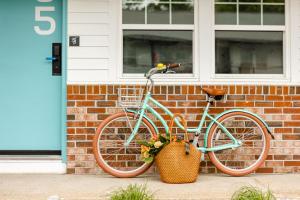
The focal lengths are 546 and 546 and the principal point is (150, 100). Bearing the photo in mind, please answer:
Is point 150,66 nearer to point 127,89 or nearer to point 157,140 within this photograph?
point 127,89

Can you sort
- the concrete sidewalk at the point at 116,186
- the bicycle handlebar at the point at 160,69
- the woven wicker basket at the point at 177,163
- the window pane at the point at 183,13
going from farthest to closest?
the window pane at the point at 183,13
the bicycle handlebar at the point at 160,69
the woven wicker basket at the point at 177,163
the concrete sidewalk at the point at 116,186

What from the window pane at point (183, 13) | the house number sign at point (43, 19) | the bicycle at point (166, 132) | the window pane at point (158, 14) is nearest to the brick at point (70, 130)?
the bicycle at point (166, 132)

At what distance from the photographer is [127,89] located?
6414mm

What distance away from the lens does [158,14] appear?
664 centimetres

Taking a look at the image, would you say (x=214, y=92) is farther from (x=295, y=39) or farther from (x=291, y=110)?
(x=295, y=39)

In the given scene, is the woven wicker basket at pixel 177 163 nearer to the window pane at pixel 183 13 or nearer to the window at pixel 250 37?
the window at pixel 250 37

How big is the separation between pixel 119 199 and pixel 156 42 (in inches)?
102

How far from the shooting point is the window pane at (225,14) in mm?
6668

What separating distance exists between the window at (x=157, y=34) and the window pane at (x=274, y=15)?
921 mm

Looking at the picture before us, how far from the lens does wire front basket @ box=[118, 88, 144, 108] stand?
20.2 ft

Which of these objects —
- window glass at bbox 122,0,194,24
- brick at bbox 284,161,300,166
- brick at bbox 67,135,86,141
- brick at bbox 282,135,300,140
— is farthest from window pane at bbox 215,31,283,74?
brick at bbox 67,135,86,141

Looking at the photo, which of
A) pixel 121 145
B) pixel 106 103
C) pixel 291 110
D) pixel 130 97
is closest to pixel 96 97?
pixel 106 103

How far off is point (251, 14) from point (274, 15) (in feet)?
0.94

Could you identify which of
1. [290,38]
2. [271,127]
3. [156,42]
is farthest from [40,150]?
[290,38]
